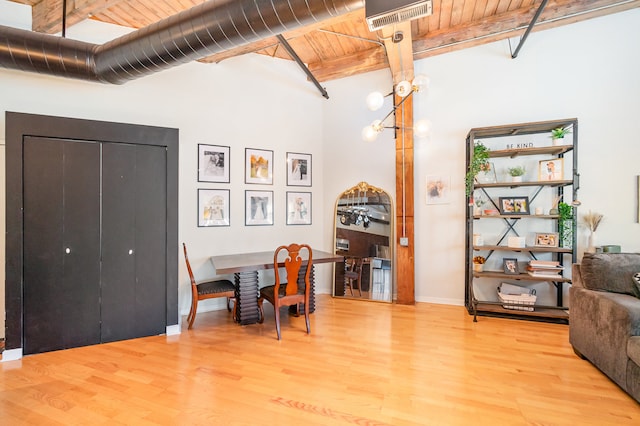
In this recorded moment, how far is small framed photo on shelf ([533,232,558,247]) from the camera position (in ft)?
11.5

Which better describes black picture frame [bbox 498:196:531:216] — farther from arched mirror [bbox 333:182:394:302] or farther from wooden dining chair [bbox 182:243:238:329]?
wooden dining chair [bbox 182:243:238:329]

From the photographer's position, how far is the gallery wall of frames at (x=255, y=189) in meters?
4.04

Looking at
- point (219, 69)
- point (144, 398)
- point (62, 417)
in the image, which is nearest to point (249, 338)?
point (144, 398)

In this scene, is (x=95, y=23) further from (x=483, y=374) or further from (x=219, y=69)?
(x=483, y=374)

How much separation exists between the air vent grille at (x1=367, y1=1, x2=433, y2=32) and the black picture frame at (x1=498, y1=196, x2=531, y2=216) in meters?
2.62

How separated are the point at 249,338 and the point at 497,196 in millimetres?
3643

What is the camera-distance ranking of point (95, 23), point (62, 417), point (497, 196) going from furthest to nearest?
1. point (497, 196)
2. point (95, 23)
3. point (62, 417)

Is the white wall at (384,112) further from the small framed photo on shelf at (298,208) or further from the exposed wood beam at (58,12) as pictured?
the exposed wood beam at (58,12)

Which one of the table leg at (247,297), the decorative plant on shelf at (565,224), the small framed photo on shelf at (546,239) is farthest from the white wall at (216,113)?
the decorative plant on shelf at (565,224)

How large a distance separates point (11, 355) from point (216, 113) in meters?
3.37

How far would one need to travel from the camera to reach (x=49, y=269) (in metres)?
2.78

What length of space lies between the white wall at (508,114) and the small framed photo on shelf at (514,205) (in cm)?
51

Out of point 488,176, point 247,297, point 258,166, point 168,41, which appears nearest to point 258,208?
point 258,166

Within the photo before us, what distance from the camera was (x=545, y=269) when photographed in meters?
3.47
